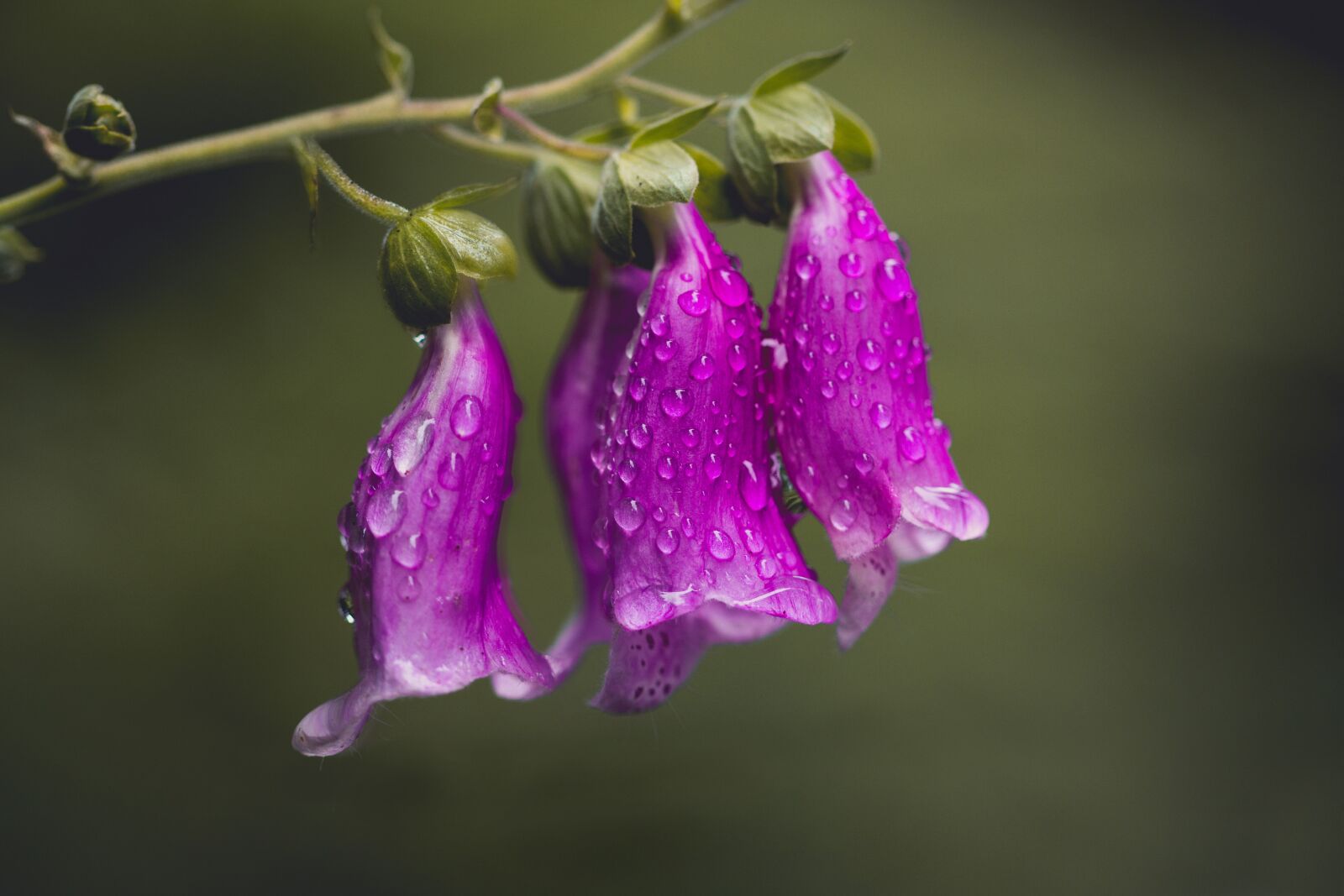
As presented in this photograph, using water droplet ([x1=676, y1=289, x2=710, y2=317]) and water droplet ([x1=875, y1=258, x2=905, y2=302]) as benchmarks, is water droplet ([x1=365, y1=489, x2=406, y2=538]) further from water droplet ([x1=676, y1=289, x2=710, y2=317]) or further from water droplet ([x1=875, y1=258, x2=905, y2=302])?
water droplet ([x1=875, y1=258, x2=905, y2=302])

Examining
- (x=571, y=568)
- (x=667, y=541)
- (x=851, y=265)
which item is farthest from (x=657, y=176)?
(x=571, y=568)

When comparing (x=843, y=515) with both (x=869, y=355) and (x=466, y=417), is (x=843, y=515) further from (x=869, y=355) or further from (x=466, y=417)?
(x=466, y=417)

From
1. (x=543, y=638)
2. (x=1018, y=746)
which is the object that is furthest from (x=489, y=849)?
(x=1018, y=746)

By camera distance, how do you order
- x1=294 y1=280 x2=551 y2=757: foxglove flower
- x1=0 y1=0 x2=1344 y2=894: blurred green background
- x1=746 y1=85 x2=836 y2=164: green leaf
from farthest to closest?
x1=0 y1=0 x2=1344 y2=894: blurred green background → x1=746 y1=85 x2=836 y2=164: green leaf → x1=294 y1=280 x2=551 y2=757: foxglove flower

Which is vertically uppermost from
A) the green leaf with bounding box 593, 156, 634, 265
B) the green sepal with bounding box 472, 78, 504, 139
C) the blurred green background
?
the green sepal with bounding box 472, 78, 504, 139

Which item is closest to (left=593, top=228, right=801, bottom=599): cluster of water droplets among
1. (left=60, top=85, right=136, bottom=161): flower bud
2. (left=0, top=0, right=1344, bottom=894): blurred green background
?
(left=60, top=85, right=136, bottom=161): flower bud

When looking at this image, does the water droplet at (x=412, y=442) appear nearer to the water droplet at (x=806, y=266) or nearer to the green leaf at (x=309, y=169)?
the green leaf at (x=309, y=169)
